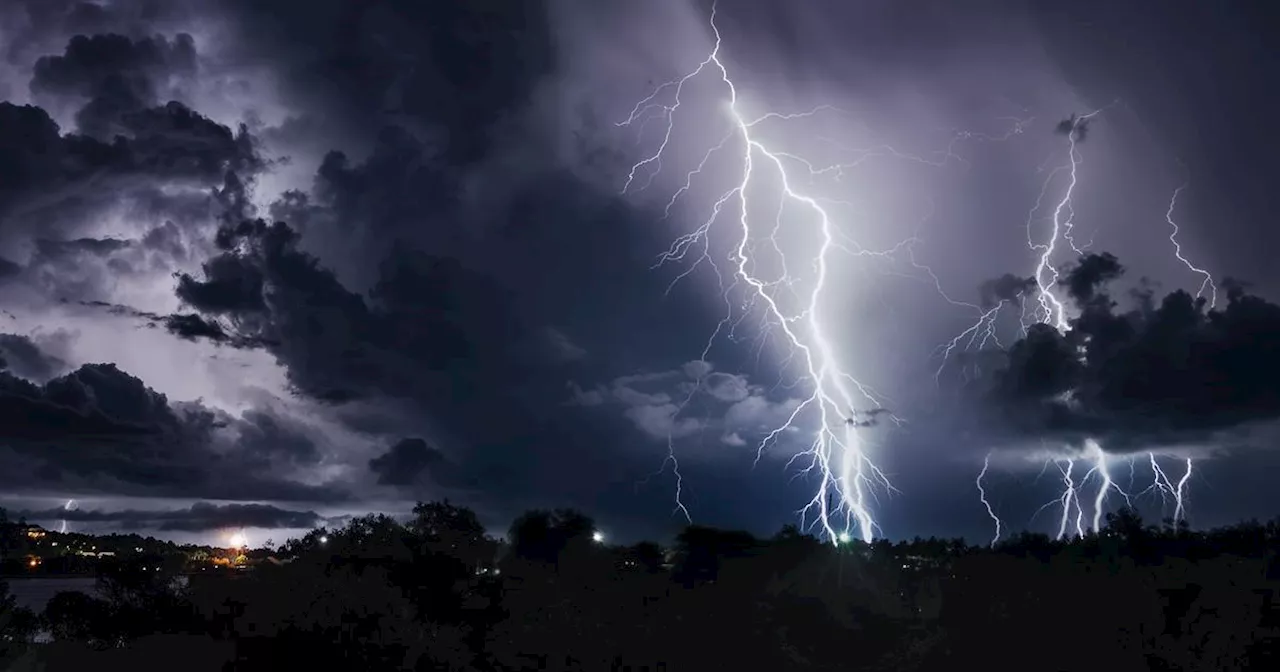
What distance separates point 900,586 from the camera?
1347 inches

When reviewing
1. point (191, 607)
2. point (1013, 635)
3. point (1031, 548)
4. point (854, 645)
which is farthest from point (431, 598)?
point (1031, 548)

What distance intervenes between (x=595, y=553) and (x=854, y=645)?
29.1 feet

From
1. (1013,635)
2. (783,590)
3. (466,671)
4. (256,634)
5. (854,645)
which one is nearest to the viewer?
(466,671)

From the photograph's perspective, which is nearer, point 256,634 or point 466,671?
point 466,671

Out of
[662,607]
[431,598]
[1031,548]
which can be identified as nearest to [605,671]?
[662,607]

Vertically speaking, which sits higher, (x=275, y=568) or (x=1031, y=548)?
(x=1031, y=548)

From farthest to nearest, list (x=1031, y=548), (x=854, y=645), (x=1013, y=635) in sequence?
(x=1031, y=548)
(x=854, y=645)
(x=1013, y=635)

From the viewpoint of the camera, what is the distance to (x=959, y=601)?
91.2ft

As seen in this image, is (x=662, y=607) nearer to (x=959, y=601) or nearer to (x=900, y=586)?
(x=959, y=601)

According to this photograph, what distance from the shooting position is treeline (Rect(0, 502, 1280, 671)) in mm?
18203

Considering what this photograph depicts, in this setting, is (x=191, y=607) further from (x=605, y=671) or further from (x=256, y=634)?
(x=605, y=671)

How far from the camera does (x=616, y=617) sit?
2052 centimetres

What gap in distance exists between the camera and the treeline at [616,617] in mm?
18203

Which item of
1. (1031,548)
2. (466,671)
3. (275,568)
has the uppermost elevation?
(1031,548)
